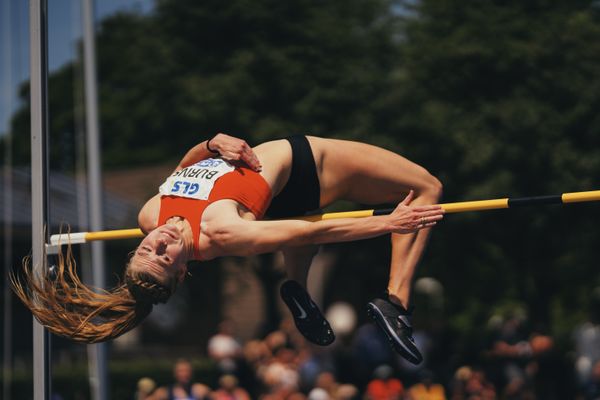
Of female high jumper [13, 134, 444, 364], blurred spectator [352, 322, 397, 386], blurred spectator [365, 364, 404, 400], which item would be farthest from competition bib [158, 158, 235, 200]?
blurred spectator [352, 322, 397, 386]

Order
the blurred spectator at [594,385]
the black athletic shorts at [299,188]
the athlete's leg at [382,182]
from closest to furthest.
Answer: the black athletic shorts at [299,188] < the athlete's leg at [382,182] < the blurred spectator at [594,385]

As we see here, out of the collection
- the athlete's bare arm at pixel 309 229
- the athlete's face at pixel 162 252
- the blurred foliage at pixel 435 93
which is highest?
the athlete's bare arm at pixel 309 229

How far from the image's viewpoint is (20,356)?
19.9 m

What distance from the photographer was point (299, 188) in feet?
19.5

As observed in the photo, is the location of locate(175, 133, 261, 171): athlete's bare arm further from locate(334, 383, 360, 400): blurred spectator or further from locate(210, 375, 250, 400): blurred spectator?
locate(334, 383, 360, 400): blurred spectator

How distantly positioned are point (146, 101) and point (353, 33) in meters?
3.04

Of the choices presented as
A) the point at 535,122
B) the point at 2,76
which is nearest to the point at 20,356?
the point at 2,76

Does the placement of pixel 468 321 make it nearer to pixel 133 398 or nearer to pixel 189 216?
pixel 133 398

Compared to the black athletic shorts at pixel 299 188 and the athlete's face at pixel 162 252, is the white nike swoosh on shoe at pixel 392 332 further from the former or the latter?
the athlete's face at pixel 162 252

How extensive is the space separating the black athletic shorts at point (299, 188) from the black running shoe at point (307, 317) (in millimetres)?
534

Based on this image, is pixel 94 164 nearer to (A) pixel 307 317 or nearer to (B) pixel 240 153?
(A) pixel 307 317

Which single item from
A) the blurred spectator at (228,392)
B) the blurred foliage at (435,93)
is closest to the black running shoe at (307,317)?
the blurred spectator at (228,392)

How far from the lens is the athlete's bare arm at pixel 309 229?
5332mm

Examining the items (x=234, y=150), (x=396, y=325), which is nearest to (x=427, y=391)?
(x=396, y=325)
